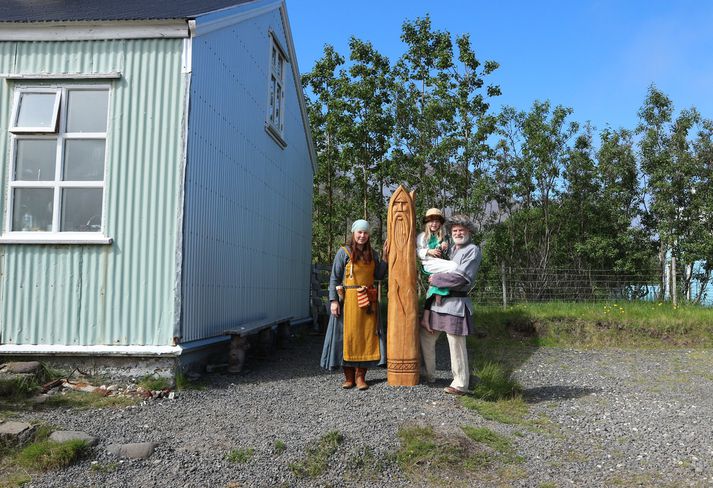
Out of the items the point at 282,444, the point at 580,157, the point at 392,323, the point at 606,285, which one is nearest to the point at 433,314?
the point at 392,323

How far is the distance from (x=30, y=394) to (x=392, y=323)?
382 cm

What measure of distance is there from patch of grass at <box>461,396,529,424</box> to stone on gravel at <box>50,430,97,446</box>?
339cm

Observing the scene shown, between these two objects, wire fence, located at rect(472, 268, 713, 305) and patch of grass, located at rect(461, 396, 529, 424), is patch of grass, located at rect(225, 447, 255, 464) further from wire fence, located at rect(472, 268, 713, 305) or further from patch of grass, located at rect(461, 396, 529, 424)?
wire fence, located at rect(472, 268, 713, 305)

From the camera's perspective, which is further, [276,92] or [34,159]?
[276,92]

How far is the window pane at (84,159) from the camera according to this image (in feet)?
22.7

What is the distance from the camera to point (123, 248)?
6.78 meters

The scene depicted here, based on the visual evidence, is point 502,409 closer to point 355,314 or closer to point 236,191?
point 355,314

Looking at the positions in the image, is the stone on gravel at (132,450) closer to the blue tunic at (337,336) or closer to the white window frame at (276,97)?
the blue tunic at (337,336)

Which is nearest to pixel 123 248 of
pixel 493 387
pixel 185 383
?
pixel 185 383

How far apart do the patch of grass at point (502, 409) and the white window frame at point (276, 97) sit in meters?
6.39

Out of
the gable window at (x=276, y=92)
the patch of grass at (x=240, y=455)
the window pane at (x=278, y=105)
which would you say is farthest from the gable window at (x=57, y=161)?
the window pane at (x=278, y=105)

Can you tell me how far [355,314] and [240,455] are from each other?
239 centimetres

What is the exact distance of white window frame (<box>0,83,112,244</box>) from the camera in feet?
22.2

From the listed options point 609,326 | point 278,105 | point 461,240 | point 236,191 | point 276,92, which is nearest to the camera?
point 461,240
